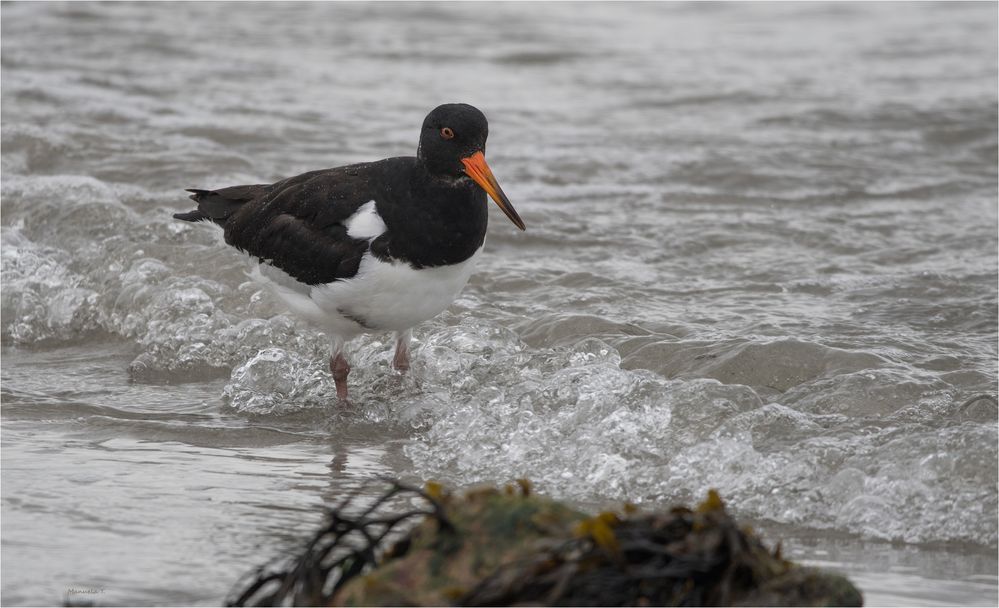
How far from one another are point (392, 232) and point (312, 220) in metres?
0.52

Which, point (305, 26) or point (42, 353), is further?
point (305, 26)

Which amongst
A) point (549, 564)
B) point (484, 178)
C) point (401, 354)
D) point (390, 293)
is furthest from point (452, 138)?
point (549, 564)

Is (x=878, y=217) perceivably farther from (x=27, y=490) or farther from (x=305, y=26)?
(x=305, y=26)

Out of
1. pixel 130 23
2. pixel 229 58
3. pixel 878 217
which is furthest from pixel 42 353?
pixel 130 23

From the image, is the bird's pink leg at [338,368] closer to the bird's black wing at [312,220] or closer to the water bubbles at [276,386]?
the water bubbles at [276,386]

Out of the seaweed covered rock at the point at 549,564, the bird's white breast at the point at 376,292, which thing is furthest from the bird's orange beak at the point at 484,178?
the seaweed covered rock at the point at 549,564

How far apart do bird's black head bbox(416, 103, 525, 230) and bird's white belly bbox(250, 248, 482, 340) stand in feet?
1.09

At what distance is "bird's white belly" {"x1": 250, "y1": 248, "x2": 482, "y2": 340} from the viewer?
518 centimetres

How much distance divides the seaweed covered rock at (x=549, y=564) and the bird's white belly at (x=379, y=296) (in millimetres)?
2184

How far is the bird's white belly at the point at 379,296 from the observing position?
17.0 ft

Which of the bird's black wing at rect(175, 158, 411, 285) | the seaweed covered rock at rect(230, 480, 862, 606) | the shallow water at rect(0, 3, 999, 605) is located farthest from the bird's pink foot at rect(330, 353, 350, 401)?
the seaweed covered rock at rect(230, 480, 862, 606)

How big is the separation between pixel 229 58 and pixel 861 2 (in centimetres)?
951

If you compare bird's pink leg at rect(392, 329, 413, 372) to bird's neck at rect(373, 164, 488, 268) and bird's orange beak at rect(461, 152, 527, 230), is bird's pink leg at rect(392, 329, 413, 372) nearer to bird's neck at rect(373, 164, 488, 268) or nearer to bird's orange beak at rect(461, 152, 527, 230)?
bird's neck at rect(373, 164, 488, 268)

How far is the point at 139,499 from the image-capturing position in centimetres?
428
